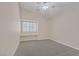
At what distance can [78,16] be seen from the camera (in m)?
1.63

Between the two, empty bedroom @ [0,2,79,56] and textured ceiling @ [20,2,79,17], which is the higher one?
textured ceiling @ [20,2,79,17]

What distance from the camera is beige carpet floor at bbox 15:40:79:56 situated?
1631 millimetres

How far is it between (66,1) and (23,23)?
656mm

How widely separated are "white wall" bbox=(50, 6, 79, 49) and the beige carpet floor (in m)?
0.08

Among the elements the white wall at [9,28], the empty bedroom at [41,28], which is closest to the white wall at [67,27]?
the empty bedroom at [41,28]

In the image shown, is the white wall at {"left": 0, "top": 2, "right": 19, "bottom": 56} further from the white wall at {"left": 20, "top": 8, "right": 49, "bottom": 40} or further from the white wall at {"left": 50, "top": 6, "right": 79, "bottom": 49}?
the white wall at {"left": 50, "top": 6, "right": 79, "bottom": 49}

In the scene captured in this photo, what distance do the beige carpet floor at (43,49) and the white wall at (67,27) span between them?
0.08 metres

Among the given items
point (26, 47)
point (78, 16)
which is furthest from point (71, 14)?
point (26, 47)

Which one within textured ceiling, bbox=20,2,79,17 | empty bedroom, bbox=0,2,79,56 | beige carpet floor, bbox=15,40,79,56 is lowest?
beige carpet floor, bbox=15,40,79,56

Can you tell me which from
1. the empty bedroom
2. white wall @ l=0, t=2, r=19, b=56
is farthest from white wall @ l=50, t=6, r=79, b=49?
white wall @ l=0, t=2, r=19, b=56

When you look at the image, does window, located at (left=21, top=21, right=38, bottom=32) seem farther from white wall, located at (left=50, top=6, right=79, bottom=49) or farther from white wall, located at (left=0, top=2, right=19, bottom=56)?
white wall, located at (left=50, top=6, right=79, bottom=49)

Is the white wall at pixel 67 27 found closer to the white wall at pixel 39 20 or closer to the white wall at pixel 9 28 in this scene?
the white wall at pixel 39 20

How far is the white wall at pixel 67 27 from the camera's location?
1.63 m

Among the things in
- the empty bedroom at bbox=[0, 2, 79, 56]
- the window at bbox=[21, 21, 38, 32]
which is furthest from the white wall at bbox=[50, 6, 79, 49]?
the window at bbox=[21, 21, 38, 32]
